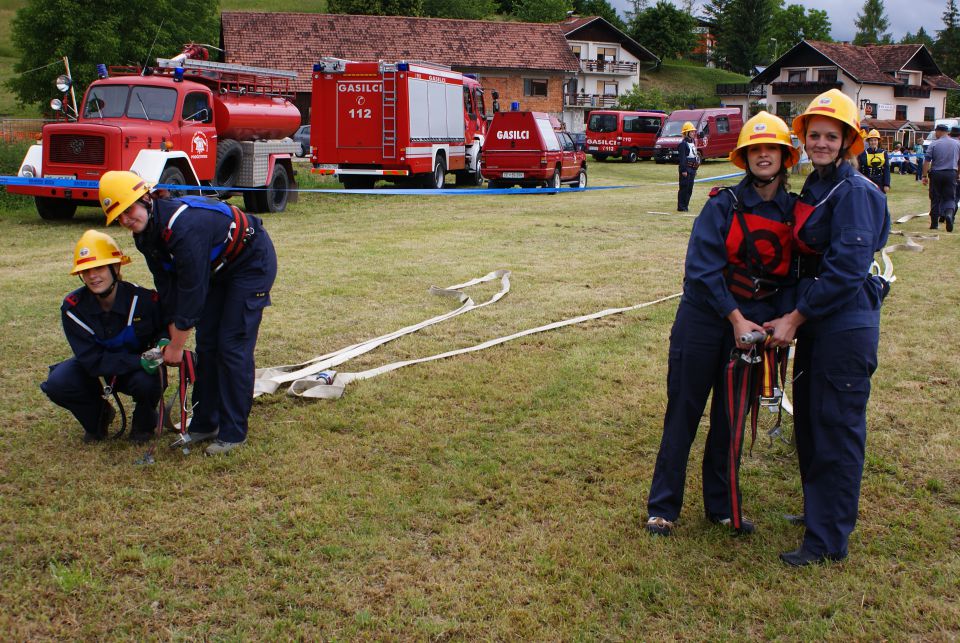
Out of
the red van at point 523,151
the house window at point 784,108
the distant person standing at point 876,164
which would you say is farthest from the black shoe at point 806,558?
the house window at point 784,108

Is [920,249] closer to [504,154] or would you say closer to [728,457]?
[728,457]

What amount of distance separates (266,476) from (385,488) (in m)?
0.64

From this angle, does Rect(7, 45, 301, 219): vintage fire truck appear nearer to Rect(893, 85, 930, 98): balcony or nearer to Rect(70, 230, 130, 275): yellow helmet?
Rect(70, 230, 130, 275): yellow helmet

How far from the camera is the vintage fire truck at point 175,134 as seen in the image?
45.1ft

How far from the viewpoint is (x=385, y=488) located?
451 centimetres

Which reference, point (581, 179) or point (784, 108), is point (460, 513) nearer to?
point (581, 179)

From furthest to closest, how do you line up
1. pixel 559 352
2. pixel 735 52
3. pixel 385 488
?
pixel 735 52
pixel 559 352
pixel 385 488

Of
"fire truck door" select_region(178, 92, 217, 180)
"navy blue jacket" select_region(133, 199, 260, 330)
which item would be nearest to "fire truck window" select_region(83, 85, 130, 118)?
"fire truck door" select_region(178, 92, 217, 180)

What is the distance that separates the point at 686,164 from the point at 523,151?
5.39 m

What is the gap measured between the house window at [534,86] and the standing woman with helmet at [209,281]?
2244 inches

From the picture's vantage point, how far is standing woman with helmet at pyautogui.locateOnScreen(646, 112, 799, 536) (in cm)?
353

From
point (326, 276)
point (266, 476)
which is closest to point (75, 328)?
point (266, 476)

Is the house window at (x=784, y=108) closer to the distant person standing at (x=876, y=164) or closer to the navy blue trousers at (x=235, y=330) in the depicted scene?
the distant person standing at (x=876, y=164)

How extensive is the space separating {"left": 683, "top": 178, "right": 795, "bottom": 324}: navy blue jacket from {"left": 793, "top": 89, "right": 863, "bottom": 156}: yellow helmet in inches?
12.0
